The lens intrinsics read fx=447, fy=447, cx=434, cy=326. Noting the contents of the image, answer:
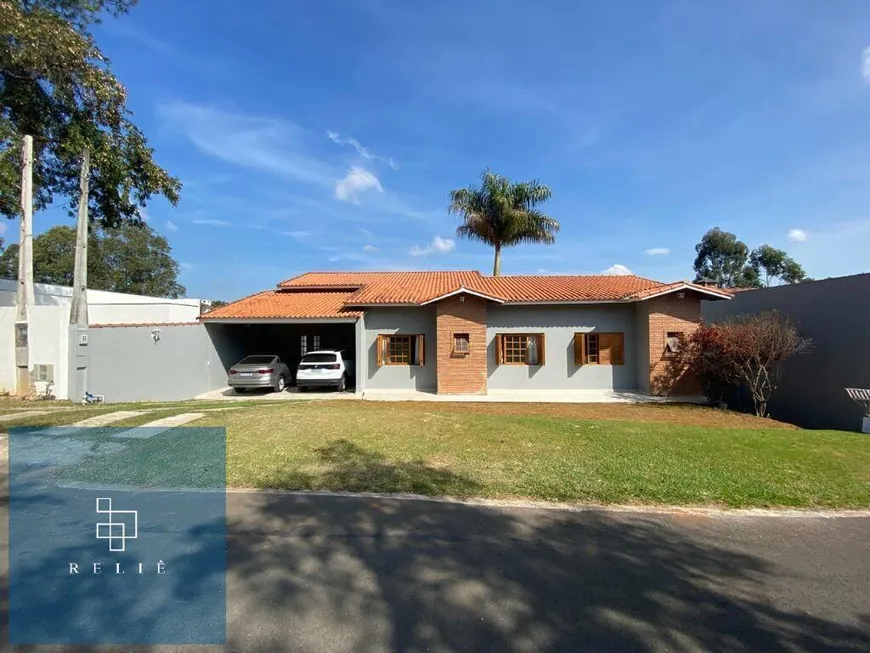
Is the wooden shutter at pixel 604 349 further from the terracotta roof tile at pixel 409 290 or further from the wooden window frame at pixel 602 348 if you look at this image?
the terracotta roof tile at pixel 409 290

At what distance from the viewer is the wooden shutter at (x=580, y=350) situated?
1706cm

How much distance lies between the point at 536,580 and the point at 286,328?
2081 centimetres

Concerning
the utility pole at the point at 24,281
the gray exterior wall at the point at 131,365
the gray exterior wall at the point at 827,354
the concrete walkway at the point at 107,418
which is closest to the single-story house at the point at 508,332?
the gray exterior wall at the point at 131,365

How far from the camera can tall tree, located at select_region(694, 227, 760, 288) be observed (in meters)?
46.0

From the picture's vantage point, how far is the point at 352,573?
136 inches

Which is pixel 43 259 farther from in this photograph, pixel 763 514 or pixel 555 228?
pixel 763 514

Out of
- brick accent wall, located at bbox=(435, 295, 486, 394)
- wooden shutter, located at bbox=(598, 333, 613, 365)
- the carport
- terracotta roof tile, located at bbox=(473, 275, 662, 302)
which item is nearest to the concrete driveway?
the carport

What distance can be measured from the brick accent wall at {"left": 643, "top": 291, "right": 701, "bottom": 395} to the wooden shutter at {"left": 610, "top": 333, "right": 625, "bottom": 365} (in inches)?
48.6

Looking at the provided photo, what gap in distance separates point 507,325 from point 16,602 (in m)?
15.5

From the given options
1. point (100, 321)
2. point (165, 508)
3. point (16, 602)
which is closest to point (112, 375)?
point (100, 321)

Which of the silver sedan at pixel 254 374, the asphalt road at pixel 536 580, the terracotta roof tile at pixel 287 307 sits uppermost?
the terracotta roof tile at pixel 287 307

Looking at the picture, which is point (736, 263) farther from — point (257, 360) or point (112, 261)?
point (112, 261)

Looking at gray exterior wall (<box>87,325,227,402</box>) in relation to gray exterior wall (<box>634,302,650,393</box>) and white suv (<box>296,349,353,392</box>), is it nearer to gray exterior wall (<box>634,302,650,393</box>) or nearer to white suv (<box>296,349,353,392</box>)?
white suv (<box>296,349,353,392</box>)

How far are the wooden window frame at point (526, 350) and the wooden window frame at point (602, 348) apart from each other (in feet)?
4.10
